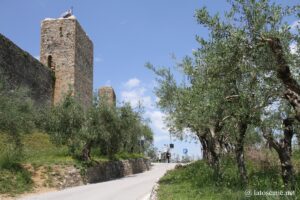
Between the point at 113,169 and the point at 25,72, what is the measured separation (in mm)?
10128

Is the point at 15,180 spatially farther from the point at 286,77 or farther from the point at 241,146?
the point at 286,77

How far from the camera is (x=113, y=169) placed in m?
32.8

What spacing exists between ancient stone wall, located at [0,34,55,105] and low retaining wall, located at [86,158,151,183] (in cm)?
825

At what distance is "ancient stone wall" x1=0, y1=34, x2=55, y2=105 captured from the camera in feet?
98.0

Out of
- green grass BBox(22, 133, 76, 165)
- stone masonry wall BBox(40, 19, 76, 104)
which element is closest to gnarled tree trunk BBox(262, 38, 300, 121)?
green grass BBox(22, 133, 76, 165)

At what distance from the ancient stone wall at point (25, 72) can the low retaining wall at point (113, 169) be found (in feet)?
27.1

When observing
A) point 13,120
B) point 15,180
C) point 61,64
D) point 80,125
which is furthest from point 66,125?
point 61,64

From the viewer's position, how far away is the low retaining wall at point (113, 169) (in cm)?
2755

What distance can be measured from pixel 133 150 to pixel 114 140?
51.8 feet

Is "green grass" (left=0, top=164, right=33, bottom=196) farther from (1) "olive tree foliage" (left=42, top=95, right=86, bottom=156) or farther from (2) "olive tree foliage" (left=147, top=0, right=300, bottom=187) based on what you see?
(2) "olive tree foliage" (left=147, top=0, right=300, bottom=187)

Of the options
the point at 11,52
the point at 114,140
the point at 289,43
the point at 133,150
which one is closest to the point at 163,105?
the point at 114,140

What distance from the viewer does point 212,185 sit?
15.2 metres

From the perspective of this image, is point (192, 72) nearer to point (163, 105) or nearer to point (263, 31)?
point (263, 31)

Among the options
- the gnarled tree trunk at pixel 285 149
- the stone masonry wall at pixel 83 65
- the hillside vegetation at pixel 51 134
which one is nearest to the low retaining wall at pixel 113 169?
the hillside vegetation at pixel 51 134
